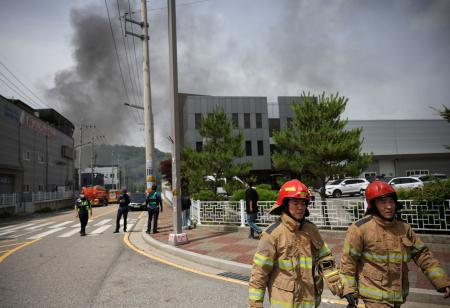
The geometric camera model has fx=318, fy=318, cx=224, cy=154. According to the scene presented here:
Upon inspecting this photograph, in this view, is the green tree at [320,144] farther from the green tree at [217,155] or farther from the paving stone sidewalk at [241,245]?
the green tree at [217,155]

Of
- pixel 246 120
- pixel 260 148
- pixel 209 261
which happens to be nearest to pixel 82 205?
pixel 209 261

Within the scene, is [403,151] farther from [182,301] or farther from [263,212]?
[182,301]

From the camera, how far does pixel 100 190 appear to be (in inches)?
1588

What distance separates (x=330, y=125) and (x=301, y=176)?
2.06 metres

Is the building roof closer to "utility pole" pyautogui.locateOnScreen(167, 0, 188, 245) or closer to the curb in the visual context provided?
"utility pole" pyautogui.locateOnScreen(167, 0, 188, 245)

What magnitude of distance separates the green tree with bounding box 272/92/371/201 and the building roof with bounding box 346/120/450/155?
32.6 meters

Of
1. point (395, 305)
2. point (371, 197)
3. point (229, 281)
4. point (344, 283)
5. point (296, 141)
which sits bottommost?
point (229, 281)

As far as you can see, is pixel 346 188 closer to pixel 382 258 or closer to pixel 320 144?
pixel 320 144

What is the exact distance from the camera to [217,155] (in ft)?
46.6

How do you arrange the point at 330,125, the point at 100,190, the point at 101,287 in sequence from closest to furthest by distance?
1. the point at 101,287
2. the point at 330,125
3. the point at 100,190

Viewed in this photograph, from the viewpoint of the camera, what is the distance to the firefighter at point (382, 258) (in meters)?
2.72

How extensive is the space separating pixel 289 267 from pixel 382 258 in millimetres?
898

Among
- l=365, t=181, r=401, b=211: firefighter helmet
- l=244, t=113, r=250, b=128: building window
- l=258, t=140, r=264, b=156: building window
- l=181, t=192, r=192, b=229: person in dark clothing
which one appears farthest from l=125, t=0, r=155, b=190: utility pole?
l=258, t=140, r=264, b=156: building window

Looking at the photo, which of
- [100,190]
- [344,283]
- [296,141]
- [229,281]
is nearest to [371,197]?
[344,283]
